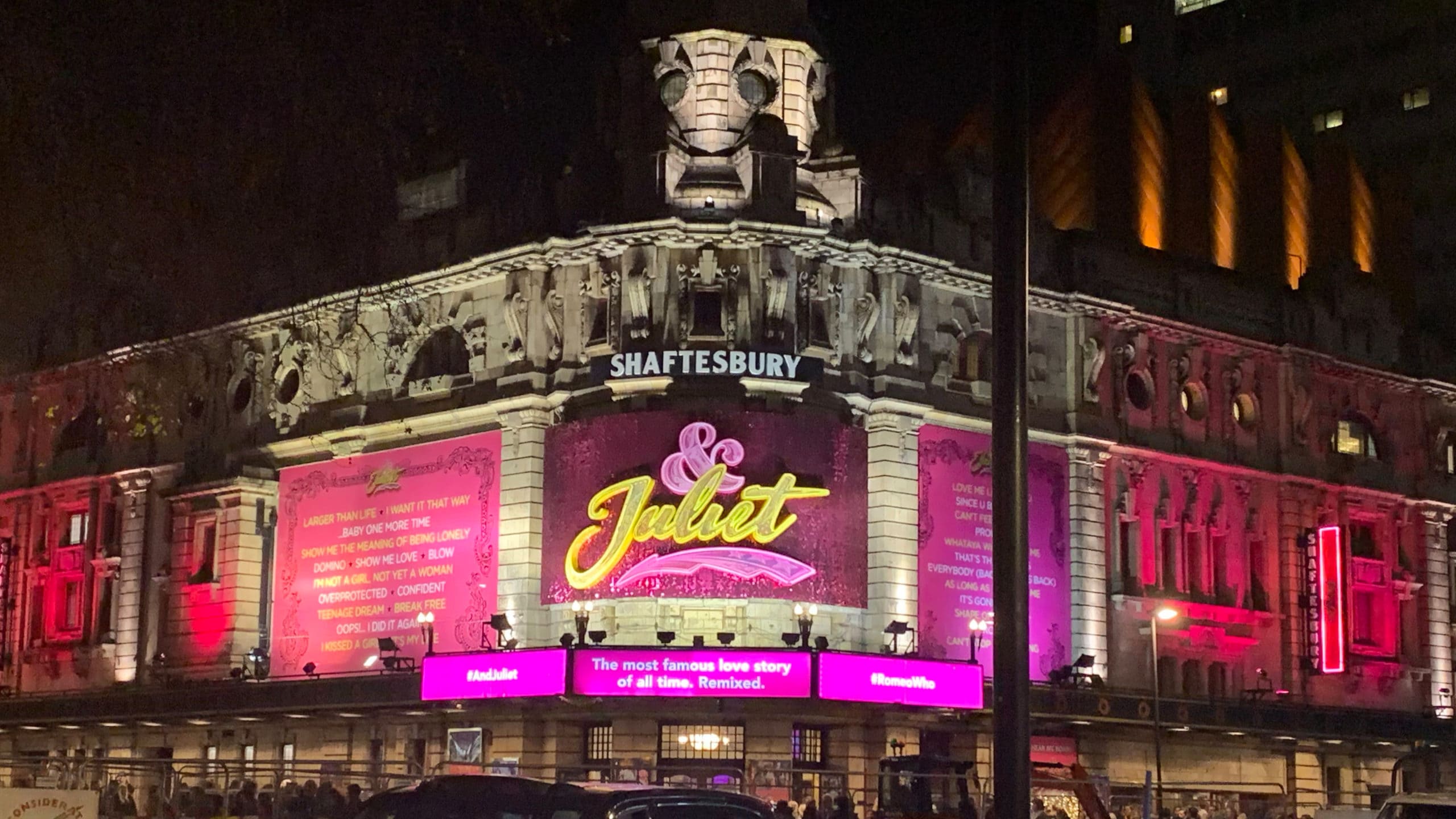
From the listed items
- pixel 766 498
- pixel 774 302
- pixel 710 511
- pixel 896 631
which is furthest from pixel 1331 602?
pixel 710 511

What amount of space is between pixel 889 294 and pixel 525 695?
14264 mm

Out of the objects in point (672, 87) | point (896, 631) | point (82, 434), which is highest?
point (672, 87)

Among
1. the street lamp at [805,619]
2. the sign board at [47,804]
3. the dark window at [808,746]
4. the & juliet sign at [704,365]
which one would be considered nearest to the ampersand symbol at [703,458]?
the & juliet sign at [704,365]

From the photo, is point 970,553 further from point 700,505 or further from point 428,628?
point 428,628

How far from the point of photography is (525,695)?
4525cm

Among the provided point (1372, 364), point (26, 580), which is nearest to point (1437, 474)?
point (1372, 364)

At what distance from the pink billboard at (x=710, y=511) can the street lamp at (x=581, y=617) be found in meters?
0.33

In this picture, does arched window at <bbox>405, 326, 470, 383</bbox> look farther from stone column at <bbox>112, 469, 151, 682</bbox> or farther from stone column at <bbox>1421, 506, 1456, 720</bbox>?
stone column at <bbox>1421, 506, 1456, 720</bbox>

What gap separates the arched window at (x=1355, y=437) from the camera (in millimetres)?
62156

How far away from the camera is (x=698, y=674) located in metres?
44.6

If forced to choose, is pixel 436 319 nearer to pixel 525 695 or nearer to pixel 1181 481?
pixel 525 695

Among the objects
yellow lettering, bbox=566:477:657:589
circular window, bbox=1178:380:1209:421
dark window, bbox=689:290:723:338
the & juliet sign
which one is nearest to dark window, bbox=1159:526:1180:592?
circular window, bbox=1178:380:1209:421

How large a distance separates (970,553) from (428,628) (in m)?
14.5

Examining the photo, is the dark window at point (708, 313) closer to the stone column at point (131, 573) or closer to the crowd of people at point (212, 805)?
the stone column at point (131, 573)
